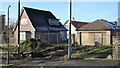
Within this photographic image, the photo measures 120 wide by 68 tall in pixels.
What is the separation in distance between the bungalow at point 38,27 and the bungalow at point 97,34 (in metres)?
5.16

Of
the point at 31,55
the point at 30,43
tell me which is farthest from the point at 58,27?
the point at 31,55

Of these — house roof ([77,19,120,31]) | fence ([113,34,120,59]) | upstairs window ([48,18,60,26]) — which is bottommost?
fence ([113,34,120,59])

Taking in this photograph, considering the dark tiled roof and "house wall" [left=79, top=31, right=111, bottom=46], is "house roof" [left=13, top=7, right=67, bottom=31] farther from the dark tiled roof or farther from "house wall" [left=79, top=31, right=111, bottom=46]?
"house wall" [left=79, top=31, right=111, bottom=46]

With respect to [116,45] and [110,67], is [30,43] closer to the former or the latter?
[116,45]

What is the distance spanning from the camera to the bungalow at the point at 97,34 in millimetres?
Result: 33844

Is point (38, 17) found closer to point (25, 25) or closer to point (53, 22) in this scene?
point (25, 25)

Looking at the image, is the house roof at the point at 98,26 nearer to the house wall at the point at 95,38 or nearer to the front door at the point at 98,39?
the house wall at the point at 95,38

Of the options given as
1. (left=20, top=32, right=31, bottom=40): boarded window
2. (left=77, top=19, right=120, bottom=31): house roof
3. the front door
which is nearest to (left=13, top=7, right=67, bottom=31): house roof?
(left=20, top=32, right=31, bottom=40): boarded window

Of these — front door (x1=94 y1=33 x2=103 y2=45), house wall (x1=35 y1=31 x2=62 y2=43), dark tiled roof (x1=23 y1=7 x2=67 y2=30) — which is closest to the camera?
front door (x1=94 y1=33 x2=103 y2=45)

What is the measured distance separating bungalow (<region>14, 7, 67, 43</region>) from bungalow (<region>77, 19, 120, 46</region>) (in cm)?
516

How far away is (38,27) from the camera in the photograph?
38.4 m

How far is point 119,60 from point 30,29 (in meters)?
22.1

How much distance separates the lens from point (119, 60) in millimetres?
17766

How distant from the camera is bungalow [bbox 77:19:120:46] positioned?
111ft
